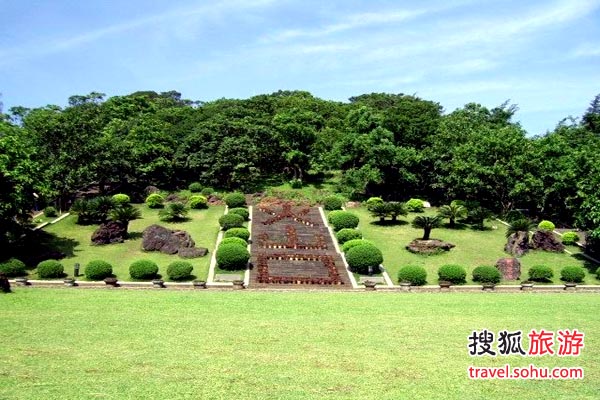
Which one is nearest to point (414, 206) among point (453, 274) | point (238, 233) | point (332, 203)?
point (332, 203)

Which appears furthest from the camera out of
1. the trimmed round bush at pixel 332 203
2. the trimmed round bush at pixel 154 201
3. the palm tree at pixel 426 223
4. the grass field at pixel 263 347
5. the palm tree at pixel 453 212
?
the trimmed round bush at pixel 332 203

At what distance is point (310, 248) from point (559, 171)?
2014cm

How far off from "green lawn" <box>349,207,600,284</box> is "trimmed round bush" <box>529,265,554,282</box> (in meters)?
0.70

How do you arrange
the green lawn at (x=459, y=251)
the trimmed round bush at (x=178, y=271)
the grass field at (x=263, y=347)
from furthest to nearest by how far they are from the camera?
the green lawn at (x=459, y=251)
the trimmed round bush at (x=178, y=271)
the grass field at (x=263, y=347)

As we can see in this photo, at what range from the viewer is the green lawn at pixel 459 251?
101 feet

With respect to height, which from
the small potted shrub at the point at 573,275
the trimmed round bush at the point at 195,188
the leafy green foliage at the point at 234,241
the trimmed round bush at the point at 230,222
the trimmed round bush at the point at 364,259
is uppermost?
the trimmed round bush at the point at 195,188

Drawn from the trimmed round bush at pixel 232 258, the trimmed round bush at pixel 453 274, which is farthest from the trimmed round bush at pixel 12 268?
the trimmed round bush at pixel 453 274

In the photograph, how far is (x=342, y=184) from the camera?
48.5 metres

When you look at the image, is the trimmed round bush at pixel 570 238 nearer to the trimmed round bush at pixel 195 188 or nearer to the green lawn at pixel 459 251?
the green lawn at pixel 459 251

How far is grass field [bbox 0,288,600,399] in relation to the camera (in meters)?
9.73

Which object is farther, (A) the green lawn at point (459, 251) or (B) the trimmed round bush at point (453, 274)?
(A) the green lawn at point (459, 251)

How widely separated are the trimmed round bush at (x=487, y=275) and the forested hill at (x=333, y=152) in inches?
290

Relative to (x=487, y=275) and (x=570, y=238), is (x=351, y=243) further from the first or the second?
(x=570, y=238)

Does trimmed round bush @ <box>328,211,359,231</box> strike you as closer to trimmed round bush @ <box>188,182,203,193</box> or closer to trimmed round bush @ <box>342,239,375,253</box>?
trimmed round bush @ <box>342,239,375,253</box>
